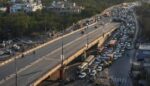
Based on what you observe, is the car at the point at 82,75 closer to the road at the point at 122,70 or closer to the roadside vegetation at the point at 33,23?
the road at the point at 122,70

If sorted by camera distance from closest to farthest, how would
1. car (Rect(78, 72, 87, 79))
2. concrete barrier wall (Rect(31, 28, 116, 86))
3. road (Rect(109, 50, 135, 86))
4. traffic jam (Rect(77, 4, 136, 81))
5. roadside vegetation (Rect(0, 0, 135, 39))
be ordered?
concrete barrier wall (Rect(31, 28, 116, 86)) → road (Rect(109, 50, 135, 86)) → car (Rect(78, 72, 87, 79)) → traffic jam (Rect(77, 4, 136, 81)) → roadside vegetation (Rect(0, 0, 135, 39))

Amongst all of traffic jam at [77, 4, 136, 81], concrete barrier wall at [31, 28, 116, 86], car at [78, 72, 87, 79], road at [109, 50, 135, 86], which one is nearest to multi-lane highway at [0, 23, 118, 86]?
concrete barrier wall at [31, 28, 116, 86]

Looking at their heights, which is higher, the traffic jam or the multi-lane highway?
the multi-lane highway

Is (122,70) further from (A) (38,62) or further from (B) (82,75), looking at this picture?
(A) (38,62)

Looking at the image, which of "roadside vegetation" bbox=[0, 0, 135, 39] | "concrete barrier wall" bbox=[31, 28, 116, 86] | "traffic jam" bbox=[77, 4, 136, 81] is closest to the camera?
"concrete barrier wall" bbox=[31, 28, 116, 86]

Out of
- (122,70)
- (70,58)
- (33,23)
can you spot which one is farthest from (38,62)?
(33,23)

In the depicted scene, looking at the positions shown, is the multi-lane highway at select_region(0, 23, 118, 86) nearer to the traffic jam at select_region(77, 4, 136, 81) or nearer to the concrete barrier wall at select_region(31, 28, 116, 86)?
the concrete barrier wall at select_region(31, 28, 116, 86)

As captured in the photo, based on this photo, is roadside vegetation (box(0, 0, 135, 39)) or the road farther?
roadside vegetation (box(0, 0, 135, 39))
